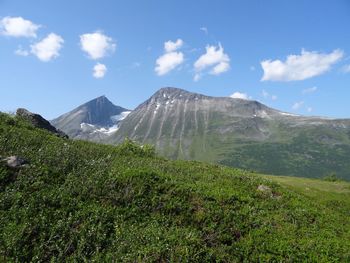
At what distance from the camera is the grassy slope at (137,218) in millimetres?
14125

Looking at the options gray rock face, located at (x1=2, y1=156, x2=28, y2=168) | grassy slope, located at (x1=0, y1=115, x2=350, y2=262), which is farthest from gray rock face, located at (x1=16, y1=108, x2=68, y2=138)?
gray rock face, located at (x1=2, y1=156, x2=28, y2=168)

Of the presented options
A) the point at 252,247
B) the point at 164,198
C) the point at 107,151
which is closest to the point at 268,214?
the point at 252,247

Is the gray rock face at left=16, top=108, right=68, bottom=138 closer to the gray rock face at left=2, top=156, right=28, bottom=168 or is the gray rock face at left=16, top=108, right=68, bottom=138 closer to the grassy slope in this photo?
the grassy slope

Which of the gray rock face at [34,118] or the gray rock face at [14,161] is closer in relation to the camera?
the gray rock face at [14,161]

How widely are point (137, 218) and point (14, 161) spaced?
7214mm

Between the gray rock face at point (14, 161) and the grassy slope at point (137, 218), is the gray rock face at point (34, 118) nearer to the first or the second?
the grassy slope at point (137, 218)

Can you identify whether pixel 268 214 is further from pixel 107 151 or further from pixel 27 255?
pixel 107 151

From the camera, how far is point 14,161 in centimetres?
1880

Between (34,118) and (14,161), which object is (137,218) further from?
(34,118)

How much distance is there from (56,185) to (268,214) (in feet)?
35.7

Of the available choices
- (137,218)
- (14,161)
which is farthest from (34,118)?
(137,218)

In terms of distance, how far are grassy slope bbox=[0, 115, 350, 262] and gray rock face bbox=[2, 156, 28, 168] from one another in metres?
0.52

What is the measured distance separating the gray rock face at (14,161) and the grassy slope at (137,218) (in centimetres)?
52

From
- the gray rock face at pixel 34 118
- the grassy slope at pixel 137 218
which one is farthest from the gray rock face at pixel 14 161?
the gray rock face at pixel 34 118
